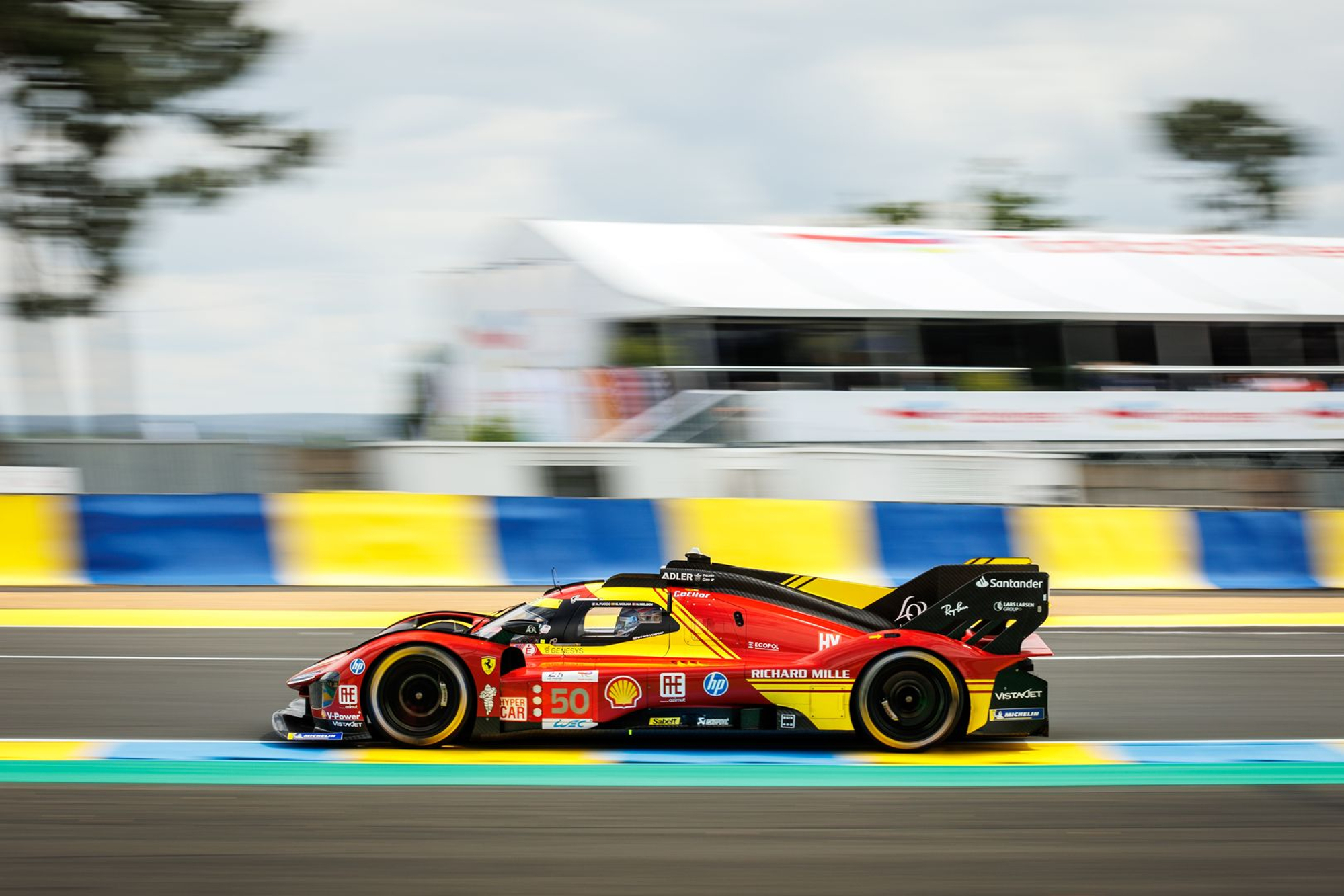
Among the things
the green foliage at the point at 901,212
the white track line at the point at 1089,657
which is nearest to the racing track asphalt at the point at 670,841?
the white track line at the point at 1089,657

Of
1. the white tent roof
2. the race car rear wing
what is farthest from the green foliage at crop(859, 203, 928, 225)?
the race car rear wing

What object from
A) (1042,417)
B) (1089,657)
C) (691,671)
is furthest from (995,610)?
(1042,417)

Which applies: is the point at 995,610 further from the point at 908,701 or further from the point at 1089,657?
the point at 1089,657

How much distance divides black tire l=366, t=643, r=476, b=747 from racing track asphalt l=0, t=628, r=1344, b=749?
72 cm

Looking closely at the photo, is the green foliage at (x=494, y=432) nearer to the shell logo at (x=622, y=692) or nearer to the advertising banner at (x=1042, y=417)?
the advertising banner at (x=1042, y=417)

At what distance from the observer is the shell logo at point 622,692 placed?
7.33 m

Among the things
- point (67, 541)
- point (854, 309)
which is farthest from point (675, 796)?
point (854, 309)

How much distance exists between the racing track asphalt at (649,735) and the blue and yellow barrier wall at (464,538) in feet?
7.27

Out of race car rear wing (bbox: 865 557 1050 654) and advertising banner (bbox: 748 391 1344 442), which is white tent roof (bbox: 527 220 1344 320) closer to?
advertising banner (bbox: 748 391 1344 442)

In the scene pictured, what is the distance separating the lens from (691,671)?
24.1 feet

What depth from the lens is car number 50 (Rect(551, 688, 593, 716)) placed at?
24.0 ft

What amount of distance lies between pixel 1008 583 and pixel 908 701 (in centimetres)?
81

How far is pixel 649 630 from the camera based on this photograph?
7461 mm

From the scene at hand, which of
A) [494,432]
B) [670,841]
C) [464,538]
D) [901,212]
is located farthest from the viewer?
[901,212]
